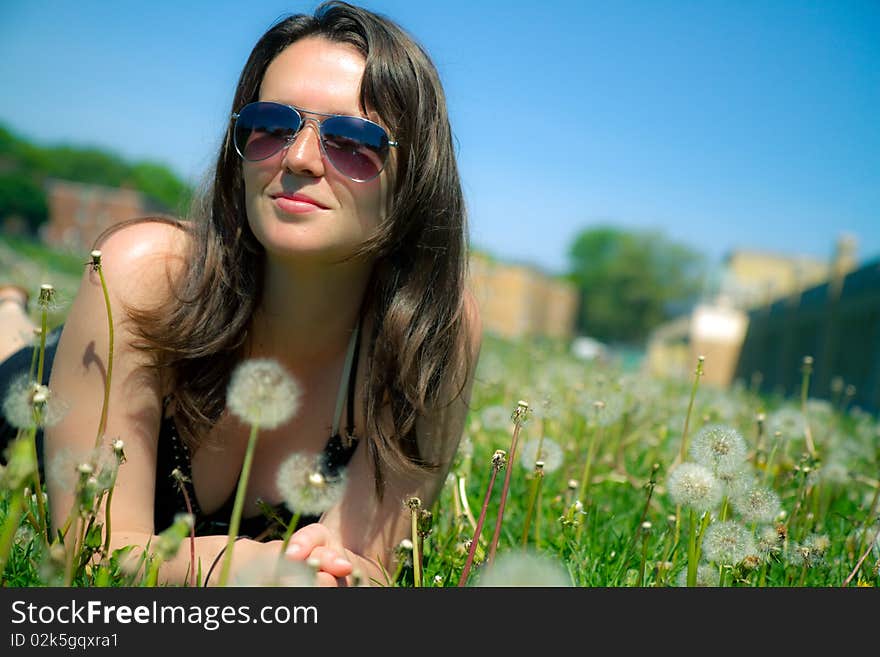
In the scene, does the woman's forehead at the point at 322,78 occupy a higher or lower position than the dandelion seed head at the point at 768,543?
higher

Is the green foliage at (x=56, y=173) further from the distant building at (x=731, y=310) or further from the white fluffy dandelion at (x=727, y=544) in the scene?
the white fluffy dandelion at (x=727, y=544)

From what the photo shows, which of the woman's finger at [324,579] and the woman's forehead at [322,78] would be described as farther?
the woman's forehead at [322,78]

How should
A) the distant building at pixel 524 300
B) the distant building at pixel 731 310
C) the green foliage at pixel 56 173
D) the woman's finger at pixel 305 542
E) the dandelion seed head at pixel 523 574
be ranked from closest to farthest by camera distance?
the dandelion seed head at pixel 523 574, the woman's finger at pixel 305 542, the distant building at pixel 731 310, the distant building at pixel 524 300, the green foliage at pixel 56 173

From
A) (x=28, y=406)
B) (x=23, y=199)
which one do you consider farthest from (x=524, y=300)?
(x=28, y=406)

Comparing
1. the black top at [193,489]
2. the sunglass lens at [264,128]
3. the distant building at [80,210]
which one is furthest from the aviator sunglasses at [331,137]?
the distant building at [80,210]

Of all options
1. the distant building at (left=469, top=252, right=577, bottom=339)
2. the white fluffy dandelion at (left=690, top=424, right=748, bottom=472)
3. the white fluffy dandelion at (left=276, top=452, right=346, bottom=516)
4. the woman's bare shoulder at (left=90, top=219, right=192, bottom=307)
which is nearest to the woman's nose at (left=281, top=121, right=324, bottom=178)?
the woman's bare shoulder at (left=90, top=219, right=192, bottom=307)

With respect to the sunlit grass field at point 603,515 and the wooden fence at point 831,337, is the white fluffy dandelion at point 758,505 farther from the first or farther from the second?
the wooden fence at point 831,337

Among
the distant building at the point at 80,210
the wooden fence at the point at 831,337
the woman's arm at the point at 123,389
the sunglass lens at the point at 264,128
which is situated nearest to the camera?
the woman's arm at the point at 123,389

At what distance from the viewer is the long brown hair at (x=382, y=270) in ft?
5.04

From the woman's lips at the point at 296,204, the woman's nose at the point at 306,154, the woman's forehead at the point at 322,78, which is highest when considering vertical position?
the woman's forehead at the point at 322,78

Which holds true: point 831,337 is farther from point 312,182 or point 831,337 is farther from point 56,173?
point 56,173

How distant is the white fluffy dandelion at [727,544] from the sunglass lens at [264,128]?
39.4 inches

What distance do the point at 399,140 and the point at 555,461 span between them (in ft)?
2.48

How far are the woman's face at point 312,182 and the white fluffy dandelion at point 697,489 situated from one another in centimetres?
72
